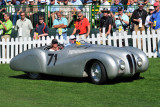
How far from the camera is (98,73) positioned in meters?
11.3

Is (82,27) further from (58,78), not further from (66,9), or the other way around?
(66,9)

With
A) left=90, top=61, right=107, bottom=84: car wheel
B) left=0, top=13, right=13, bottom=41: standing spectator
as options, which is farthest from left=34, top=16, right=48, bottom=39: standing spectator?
left=90, top=61, right=107, bottom=84: car wheel

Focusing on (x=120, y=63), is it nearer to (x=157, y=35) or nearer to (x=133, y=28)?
(x=157, y=35)

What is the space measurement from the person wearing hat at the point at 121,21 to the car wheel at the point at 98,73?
22.5 feet

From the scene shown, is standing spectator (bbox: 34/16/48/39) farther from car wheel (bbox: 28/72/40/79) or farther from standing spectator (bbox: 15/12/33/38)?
car wheel (bbox: 28/72/40/79)

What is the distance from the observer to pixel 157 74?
12969mm

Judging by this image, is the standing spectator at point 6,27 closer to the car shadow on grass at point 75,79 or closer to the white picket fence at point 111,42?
the white picket fence at point 111,42

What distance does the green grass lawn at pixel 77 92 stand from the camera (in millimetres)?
9018

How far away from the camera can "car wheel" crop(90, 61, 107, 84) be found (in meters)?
11.1

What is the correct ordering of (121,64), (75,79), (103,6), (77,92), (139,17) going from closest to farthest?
1. (77,92)
2. (121,64)
3. (75,79)
4. (139,17)
5. (103,6)

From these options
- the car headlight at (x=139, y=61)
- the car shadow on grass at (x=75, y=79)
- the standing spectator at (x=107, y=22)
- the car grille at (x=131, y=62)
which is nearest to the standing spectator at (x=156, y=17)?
the standing spectator at (x=107, y=22)

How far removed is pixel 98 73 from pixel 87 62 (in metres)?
0.44

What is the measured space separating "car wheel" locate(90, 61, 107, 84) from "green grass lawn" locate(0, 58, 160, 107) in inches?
6.4

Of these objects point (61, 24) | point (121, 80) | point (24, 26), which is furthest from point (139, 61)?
point (24, 26)
